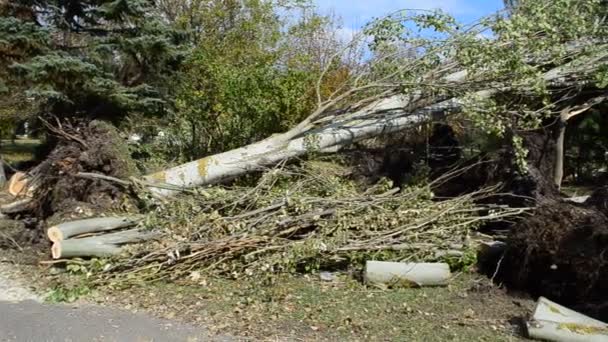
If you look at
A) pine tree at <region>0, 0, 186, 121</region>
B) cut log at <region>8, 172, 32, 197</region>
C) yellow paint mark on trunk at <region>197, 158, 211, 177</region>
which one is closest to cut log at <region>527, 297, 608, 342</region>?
yellow paint mark on trunk at <region>197, 158, 211, 177</region>

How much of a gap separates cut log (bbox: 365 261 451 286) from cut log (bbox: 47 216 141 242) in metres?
2.57

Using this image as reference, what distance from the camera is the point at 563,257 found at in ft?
16.6

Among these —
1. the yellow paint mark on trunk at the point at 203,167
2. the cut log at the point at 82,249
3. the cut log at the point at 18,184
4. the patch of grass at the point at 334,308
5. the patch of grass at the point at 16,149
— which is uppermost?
the patch of grass at the point at 16,149

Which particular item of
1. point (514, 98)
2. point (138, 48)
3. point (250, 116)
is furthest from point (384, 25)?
point (138, 48)

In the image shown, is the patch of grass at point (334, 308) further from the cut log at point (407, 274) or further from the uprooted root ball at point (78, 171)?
the uprooted root ball at point (78, 171)

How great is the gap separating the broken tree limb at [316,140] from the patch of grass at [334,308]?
1.88 meters

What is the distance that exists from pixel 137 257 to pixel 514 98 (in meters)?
5.02

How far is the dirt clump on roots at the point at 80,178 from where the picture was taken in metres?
6.95

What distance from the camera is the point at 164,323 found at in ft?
15.9

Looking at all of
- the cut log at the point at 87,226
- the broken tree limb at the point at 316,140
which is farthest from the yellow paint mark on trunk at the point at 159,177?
the cut log at the point at 87,226

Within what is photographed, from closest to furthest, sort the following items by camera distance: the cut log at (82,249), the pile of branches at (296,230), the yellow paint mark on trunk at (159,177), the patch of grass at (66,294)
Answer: the patch of grass at (66,294), the pile of branches at (296,230), the cut log at (82,249), the yellow paint mark on trunk at (159,177)

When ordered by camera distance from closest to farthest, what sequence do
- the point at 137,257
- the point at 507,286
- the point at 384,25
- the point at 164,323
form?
the point at 164,323
the point at 507,286
the point at 137,257
the point at 384,25

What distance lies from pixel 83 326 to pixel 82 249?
139 centimetres

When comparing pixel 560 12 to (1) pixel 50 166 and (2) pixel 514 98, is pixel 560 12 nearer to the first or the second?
(2) pixel 514 98
